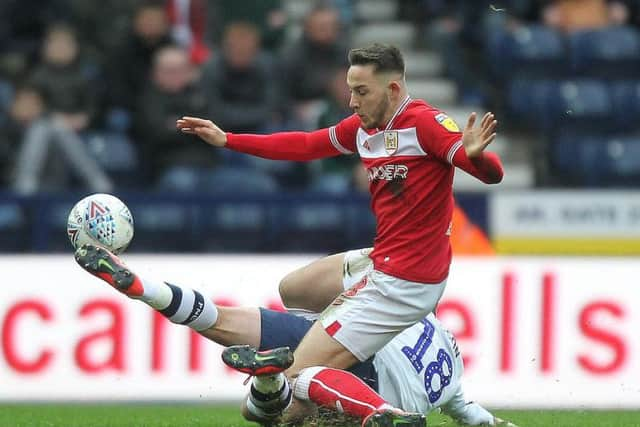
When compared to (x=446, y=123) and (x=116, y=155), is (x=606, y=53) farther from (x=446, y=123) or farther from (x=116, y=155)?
(x=446, y=123)

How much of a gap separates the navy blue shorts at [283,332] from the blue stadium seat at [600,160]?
6.42m

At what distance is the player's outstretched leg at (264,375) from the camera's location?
19.8 ft

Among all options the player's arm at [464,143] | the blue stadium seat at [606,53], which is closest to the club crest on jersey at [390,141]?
the player's arm at [464,143]

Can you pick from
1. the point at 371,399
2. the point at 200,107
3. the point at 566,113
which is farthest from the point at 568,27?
the point at 371,399

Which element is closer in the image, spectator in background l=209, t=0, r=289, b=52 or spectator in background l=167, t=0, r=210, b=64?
spectator in background l=167, t=0, r=210, b=64

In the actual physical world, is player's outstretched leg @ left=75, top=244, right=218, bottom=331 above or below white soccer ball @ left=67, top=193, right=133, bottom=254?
below

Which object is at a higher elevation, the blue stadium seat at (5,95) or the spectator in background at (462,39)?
the spectator in background at (462,39)

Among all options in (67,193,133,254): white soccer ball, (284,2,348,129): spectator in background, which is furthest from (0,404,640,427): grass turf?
(284,2,348,129): spectator in background

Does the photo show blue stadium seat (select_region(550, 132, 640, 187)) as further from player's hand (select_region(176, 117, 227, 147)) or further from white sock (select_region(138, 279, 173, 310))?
white sock (select_region(138, 279, 173, 310))

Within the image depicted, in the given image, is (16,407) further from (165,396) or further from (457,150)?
(457,150)

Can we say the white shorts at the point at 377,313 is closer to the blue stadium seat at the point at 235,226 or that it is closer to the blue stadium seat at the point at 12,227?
the blue stadium seat at the point at 235,226

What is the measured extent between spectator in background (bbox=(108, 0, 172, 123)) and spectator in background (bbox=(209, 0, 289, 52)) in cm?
94

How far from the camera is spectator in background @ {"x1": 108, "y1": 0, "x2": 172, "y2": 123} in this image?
12.0 meters

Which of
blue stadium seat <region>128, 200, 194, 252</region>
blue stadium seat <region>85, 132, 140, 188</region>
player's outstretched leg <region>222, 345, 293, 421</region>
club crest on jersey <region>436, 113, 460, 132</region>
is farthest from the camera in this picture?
blue stadium seat <region>85, 132, 140, 188</region>
